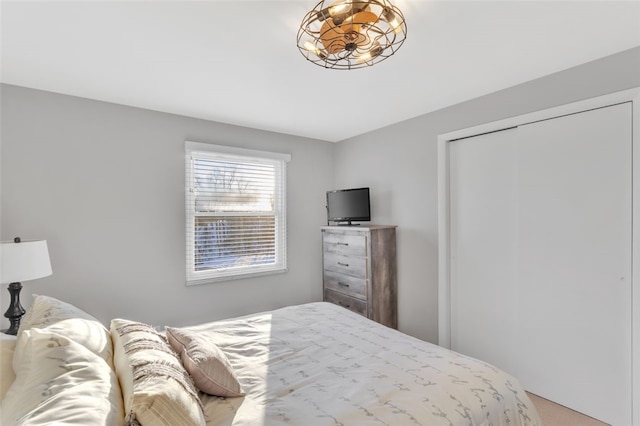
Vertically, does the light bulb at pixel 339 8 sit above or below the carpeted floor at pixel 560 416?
above

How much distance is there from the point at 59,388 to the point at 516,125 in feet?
10.4

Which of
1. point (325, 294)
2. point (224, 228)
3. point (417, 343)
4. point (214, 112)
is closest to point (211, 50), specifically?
point (214, 112)

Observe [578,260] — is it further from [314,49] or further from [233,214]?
[233,214]

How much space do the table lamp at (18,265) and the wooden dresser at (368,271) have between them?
2631 millimetres

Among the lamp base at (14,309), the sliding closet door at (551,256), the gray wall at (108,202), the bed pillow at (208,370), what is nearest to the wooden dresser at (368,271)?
the sliding closet door at (551,256)

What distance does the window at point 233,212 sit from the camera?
3.27 metres

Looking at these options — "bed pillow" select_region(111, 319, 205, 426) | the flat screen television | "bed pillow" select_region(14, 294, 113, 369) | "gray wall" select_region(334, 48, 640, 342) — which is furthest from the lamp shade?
"gray wall" select_region(334, 48, 640, 342)

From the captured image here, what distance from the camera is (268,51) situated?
1928 millimetres

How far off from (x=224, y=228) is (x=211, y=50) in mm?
2016

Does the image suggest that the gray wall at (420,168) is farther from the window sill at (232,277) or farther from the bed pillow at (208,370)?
the bed pillow at (208,370)

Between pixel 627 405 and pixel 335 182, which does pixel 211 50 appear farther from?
pixel 627 405

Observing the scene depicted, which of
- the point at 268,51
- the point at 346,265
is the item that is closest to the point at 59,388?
the point at 268,51

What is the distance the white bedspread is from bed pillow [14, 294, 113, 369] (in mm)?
508

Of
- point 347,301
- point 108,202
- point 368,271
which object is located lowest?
point 347,301
